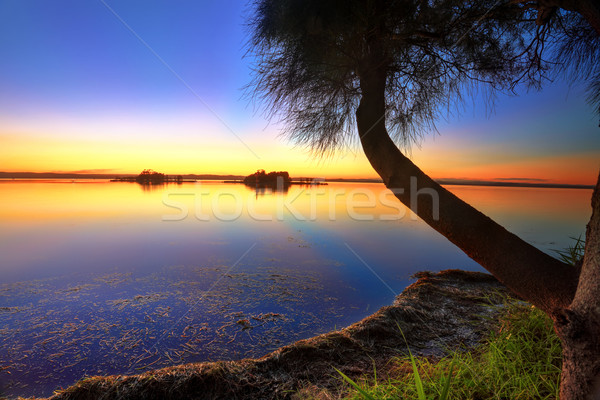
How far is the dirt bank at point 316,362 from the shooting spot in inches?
77.5

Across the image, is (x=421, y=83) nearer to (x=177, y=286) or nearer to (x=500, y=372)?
(x=500, y=372)

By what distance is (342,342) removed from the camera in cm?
259

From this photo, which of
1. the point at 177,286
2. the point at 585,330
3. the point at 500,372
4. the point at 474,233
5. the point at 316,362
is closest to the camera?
the point at 585,330

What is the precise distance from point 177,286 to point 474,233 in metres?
4.02

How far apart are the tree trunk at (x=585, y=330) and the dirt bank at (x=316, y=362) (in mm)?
1313

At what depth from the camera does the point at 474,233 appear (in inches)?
60.4

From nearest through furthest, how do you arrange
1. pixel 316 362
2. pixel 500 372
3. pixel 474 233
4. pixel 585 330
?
1. pixel 585 330
2. pixel 474 233
3. pixel 500 372
4. pixel 316 362

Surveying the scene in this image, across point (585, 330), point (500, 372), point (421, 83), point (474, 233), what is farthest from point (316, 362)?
point (421, 83)

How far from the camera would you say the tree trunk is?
1.12 metres

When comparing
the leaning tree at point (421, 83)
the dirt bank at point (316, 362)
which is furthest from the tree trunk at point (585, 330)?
the dirt bank at point (316, 362)

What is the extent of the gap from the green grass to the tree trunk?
448 millimetres

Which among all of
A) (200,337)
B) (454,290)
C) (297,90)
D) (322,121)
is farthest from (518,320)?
(200,337)

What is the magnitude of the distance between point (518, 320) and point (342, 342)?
1472 millimetres

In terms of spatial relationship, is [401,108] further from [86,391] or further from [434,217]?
[86,391]
